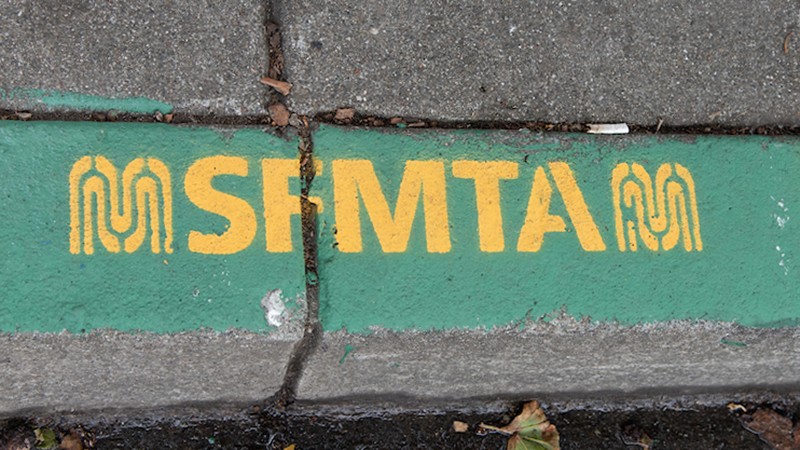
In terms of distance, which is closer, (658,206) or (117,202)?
(117,202)

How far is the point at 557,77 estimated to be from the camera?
5.96 ft

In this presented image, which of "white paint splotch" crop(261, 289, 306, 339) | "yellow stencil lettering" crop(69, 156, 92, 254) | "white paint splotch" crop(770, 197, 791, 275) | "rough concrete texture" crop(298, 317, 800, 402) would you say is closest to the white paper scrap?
"white paint splotch" crop(770, 197, 791, 275)

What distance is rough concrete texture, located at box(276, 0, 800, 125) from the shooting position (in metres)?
1.75

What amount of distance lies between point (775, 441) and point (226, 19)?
108 inches

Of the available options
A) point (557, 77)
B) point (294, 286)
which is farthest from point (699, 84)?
point (294, 286)

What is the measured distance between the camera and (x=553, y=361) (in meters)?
1.78

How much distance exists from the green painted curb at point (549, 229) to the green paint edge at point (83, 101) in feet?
1.96

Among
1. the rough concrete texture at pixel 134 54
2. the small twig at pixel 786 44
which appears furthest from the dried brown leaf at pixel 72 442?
the small twig at pixel 786 44

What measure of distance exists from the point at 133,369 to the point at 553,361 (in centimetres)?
149

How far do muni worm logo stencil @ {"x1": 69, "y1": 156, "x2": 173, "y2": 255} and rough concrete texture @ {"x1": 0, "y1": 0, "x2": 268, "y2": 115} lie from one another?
A: 23 cm

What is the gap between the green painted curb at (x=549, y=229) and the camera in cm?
167

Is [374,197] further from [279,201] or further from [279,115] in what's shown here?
[279,115]

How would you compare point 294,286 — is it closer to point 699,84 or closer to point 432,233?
point 432,233

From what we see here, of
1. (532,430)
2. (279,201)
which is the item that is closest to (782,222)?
(532,430)
